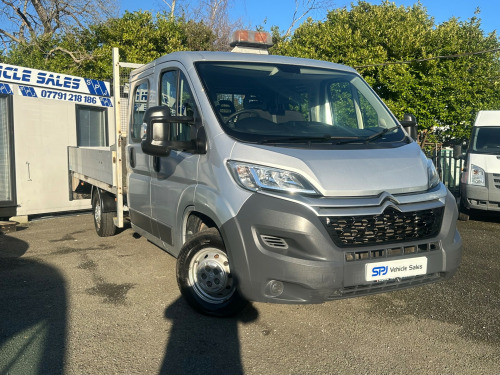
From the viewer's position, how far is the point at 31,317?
4445 millimetres

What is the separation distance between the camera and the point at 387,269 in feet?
12.0

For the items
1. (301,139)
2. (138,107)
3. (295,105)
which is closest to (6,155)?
(138,107)

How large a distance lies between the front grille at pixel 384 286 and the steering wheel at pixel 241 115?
64.0 inches

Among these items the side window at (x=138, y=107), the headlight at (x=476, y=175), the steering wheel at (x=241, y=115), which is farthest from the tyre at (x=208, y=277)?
the headlight at (x=476, y=175)

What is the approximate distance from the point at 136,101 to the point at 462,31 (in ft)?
A: 43.4

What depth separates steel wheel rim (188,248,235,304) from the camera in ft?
13.6

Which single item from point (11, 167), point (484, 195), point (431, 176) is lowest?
point (484, 195)

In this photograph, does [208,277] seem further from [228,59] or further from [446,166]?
[446,166]

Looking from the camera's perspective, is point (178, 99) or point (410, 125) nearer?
point (178, 99)

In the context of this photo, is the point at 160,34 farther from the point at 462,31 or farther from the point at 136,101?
the point at 136,101

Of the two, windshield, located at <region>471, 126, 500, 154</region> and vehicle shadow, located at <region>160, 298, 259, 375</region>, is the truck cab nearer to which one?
vehicle shadow, located at <region>160, 298, 259, 375</region>

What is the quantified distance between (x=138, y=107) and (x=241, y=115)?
2.01m

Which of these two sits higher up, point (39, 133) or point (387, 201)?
point (39, 133)

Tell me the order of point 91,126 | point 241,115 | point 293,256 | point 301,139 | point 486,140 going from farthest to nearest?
point 91,126
point 486,140
point 241,115
point 301,139
point 293,256
